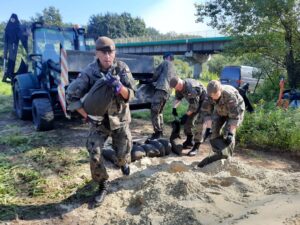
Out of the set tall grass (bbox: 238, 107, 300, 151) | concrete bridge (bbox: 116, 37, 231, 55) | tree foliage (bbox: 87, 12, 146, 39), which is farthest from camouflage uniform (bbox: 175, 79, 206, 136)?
tree foliage (bbox: 87, 12, 146, 39)

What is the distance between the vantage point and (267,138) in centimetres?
684

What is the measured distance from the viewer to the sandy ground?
10.2ft

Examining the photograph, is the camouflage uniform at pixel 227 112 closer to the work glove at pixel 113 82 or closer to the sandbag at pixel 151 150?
the sandbag at pixel 151 150

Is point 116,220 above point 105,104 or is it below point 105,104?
below

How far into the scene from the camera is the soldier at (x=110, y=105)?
367cm

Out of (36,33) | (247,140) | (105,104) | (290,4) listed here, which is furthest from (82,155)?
(290,4)

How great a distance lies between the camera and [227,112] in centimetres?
521

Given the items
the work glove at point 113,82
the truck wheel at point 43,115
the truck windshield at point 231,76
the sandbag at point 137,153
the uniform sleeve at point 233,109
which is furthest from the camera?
the truck windshield at point 231,76

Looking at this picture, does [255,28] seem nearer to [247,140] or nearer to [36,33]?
[247,140]

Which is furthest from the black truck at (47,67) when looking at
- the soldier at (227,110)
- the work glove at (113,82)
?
the work glove at (113,82)

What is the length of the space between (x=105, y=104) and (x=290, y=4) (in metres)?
10.6

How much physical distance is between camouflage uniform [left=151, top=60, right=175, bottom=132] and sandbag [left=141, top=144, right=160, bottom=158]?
963 mm

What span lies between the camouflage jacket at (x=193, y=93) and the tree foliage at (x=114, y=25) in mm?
76392

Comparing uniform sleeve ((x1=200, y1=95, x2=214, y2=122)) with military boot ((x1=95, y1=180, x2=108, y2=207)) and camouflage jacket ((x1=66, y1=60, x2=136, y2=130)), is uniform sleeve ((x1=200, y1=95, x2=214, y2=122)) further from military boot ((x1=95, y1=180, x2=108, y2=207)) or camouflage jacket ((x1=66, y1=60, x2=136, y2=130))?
military boot ((x1=95, y1=180, x2=108, y2=207))
